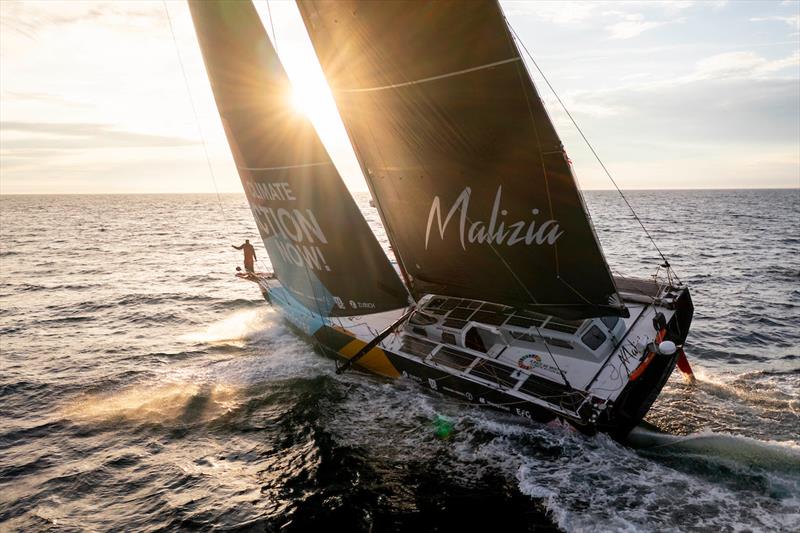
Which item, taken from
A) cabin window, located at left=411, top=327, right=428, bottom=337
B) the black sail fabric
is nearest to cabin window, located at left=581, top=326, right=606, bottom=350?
cabin window, located at left=411, top=327, right=428, bottom=337

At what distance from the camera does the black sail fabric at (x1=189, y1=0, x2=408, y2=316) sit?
32.3 feet

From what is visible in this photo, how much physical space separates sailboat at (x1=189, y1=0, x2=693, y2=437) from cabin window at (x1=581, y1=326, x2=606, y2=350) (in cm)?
7

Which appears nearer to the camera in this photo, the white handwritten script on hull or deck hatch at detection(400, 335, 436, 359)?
the white handwritten script on hull

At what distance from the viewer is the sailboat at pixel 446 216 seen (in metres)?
6.99

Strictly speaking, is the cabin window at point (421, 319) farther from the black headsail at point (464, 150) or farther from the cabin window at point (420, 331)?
the black headsail at point (464, 150)

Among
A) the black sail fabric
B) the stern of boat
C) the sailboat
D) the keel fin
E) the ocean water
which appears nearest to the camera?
the sailboat

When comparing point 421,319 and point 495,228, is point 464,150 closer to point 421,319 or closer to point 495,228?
point 495,228

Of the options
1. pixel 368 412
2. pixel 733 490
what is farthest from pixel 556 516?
pixel 368 412

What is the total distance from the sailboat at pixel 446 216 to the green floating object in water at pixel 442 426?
22.3 inches

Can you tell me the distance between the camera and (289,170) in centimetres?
1024

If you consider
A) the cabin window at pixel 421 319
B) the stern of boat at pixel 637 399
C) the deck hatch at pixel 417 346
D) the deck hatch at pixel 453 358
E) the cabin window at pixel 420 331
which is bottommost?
the stern of boat at pixel 637 399

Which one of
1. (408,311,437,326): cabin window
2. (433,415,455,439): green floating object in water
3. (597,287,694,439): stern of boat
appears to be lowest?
(433,415,455,439): green floating object in water

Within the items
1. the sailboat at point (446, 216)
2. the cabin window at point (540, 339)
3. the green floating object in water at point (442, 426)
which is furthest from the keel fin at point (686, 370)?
the green floating object in water at point (442, 426)

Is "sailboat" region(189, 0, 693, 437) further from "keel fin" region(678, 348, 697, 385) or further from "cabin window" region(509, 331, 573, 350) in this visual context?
"keel fin" region(678, 348, 697, 385)
